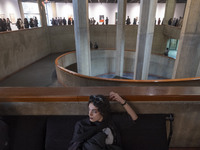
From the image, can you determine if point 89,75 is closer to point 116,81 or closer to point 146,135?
point 116,81

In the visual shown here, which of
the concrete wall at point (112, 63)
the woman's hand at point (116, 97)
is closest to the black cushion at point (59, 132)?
the woman's hand at point (116, 97)

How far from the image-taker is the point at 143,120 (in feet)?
5.54

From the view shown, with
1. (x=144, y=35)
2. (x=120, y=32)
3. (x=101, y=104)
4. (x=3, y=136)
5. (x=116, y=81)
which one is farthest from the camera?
(x=120, y=32)

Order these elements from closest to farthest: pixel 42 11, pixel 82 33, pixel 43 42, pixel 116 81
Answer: pixel 116 81, pixel 82 33, pixel 42 11, pixel 43 42

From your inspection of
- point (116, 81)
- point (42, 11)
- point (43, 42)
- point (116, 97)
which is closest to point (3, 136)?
point (116, 97)

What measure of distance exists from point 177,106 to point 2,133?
2005 mm

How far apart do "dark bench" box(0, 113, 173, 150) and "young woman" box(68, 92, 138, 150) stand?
22 cm

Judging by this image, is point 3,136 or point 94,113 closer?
point 94,113

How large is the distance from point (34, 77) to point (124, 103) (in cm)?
733

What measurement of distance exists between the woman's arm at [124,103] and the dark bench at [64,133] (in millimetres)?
Answer: 144

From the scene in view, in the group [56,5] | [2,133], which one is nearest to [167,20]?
[56,5]

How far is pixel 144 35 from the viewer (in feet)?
22.4

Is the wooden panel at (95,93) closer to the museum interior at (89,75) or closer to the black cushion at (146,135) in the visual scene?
the museum interior at (89,75)

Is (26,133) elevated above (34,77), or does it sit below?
above
